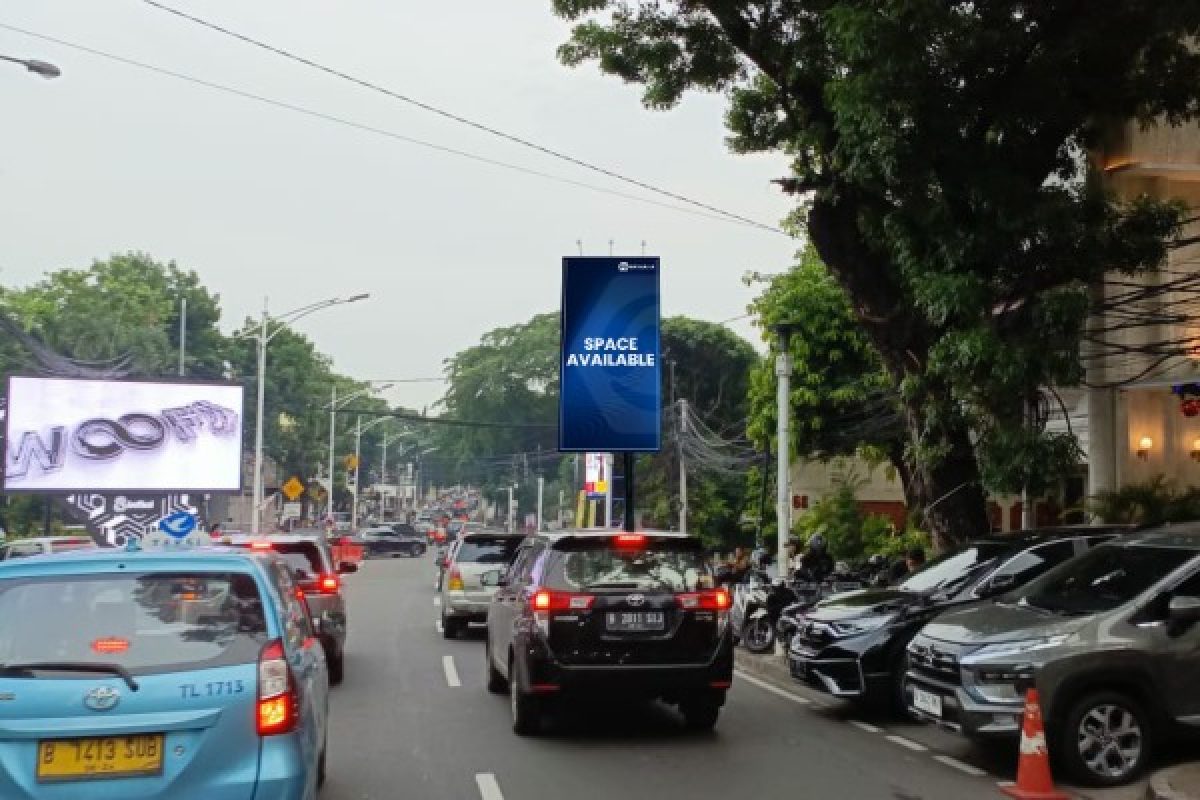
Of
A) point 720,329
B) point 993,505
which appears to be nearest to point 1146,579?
point 993,505

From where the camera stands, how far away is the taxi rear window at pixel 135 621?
511 centimetres

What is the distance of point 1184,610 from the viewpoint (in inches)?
308

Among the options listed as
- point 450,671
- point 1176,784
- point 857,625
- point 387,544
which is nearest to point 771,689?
point 857,625

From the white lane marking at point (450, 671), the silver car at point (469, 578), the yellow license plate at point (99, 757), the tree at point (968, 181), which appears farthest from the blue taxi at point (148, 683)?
the silver car at point (469, 578)

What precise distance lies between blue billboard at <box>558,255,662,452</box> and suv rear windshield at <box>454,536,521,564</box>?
107 inches

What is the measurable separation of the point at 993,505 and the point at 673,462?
14.8 metres

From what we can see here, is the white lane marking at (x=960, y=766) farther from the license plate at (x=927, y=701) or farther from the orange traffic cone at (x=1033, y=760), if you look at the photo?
the orange traffic cone at (x=1033, y=760)

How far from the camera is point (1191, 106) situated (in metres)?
14.0

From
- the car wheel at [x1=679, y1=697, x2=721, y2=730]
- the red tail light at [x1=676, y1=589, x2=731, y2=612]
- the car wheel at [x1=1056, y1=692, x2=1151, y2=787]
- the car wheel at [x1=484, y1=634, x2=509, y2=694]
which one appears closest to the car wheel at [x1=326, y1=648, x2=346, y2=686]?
the car wheel at [x1=484, y1=634, x2=509, y2=694]

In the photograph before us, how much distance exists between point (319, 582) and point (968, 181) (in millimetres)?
8225

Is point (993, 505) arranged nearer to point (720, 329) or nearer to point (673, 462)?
point (673, 462)

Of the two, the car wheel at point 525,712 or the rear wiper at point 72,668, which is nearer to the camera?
the rear wiper at point 72,668

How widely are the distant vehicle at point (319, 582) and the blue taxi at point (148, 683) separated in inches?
265

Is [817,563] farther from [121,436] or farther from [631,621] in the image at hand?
[121,436]
